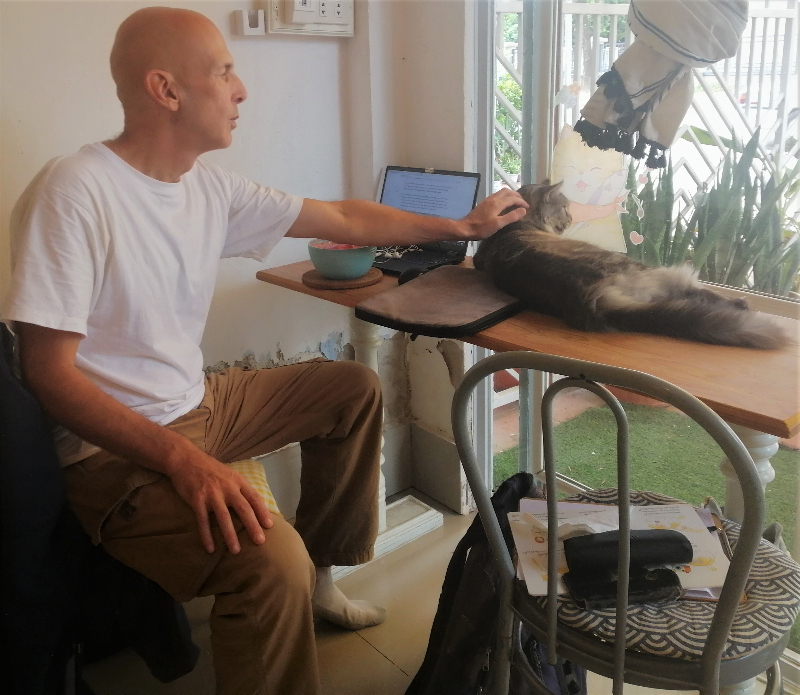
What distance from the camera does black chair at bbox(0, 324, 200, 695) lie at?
113 centimetres

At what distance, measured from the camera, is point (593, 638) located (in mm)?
1021

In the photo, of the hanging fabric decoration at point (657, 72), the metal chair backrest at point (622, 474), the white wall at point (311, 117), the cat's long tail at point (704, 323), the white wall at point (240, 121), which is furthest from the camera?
the white wall at point (311, 117)

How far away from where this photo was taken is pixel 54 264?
1.21 metres

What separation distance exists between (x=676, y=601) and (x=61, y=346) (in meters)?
1.05

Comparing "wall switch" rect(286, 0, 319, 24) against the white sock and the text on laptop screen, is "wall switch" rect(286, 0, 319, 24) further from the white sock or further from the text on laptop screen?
the white sock

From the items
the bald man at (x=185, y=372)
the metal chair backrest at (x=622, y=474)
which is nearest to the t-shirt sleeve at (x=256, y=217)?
the bald man at (x=185, y=372)

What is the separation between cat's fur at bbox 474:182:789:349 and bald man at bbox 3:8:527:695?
197mm

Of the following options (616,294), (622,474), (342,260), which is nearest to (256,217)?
(342,260)

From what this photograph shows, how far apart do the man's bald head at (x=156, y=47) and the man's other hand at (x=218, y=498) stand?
700mm

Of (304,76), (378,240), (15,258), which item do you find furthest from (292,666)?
(304,76)

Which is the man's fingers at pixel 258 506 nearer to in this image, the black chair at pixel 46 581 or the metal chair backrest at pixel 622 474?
the black chair at pixel 46 581

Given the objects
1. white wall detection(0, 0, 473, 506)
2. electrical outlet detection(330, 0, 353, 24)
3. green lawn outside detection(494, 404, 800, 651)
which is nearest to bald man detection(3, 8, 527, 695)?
white wall detection(0, 0, 473, 506)

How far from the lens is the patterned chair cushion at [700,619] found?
0.98 meters

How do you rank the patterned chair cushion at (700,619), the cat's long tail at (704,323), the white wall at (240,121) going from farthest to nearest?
the white wall at (240,121) → the cat's long tail at (704,323) → the patterned chair cushion at (700,619)
